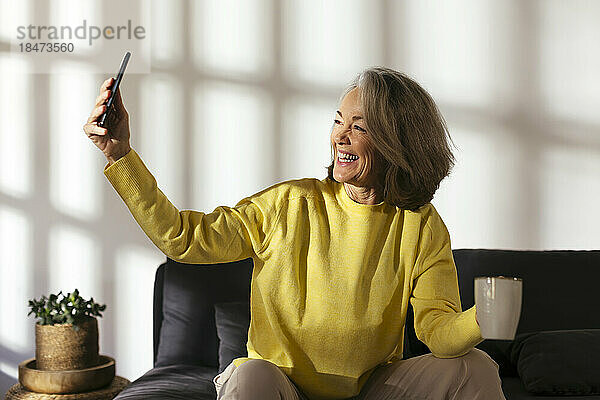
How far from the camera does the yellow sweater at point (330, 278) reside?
175 cm

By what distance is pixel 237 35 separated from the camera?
298 centimetres

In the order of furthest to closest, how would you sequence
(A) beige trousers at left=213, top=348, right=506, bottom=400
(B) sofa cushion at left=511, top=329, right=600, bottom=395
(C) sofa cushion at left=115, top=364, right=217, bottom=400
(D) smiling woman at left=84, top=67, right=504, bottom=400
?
(B) sofa cushion at left=511, top=329, right=600, bottom=395 → (C) sofa cushion at left=115, top=364, right=217, bottom=400 → (D) smiling woman at left=84, top=67, right=504, bottom=400 → (A) beige trousers at left=213, top=348, right=506, bottom=400

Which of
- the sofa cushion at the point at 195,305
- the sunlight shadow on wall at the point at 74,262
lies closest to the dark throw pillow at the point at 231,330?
the sofa cushion at the point at 195,305

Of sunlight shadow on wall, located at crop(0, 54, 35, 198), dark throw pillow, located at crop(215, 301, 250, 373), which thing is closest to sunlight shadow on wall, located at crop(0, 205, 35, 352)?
sunlight shadow on wall, located at crop(0, 54, 35, 198)

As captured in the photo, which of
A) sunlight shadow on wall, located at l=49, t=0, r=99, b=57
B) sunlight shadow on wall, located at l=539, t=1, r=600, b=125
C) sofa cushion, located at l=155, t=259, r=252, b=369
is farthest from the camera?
sunlight shadow on wall, located at l=49, t=0, r=99, b=57

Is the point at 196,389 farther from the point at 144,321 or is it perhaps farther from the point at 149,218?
the point at 144,321

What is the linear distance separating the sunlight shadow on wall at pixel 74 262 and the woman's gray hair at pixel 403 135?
1.64m

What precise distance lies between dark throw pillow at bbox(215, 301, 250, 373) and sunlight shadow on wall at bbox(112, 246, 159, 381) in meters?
0.72

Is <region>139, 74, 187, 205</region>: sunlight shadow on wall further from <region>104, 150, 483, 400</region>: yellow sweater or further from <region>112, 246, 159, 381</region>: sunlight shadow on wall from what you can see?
<region>104, 150, 483, 400</region>: yellow sweater

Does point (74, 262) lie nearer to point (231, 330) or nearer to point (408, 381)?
point (231, 330)

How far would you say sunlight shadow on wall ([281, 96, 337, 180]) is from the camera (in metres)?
2.96

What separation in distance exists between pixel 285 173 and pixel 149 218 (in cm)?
142

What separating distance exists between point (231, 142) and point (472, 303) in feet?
3.79

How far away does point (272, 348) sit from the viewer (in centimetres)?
179
